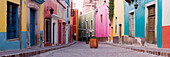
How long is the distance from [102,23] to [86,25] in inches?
454

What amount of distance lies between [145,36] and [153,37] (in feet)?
3.39

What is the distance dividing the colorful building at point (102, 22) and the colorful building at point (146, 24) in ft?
57.6

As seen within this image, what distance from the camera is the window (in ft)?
30.8

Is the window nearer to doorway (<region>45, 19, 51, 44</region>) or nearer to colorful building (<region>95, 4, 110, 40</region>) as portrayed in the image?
doorway (<region>45, 19, 51, 44</region>)

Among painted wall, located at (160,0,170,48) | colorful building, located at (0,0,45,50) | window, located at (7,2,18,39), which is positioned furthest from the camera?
painted wall, located at (160,0,170,48)

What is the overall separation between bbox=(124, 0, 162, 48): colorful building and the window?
7.51 metres

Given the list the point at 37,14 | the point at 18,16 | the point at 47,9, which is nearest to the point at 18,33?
the point at 18,16

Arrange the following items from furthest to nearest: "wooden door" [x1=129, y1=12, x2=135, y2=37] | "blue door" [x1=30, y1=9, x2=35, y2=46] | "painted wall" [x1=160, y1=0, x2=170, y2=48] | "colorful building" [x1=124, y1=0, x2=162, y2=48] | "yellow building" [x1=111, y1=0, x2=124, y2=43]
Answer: "yellow building" [x1=111, y1=0, x2=124, y2=43]
"wooden door" [x1=129, y1=12, x2=135, y2=37]
"blue door" [x1=30, y1=9, x2=35, y2=46]
"colorful building" [x1=124, y1=0, x2=162, y2=48]
"painted wall" [x1=160, y1=0, x2=170, y2=48]

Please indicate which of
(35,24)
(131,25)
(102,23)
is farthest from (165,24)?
(102,23)

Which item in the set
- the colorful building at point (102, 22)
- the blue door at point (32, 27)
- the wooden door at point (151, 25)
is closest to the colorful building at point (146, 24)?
the wooden door at point (151, 25)

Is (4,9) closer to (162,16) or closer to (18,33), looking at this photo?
(18,33)

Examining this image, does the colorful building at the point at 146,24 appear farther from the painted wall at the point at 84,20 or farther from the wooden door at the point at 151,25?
the painted wall at the point at 84,20

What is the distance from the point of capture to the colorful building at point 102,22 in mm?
35716

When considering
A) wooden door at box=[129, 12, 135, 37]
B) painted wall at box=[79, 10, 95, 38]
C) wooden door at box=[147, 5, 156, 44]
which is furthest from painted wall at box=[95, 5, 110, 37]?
wooden door at box=[147, 5, 156, 44]
